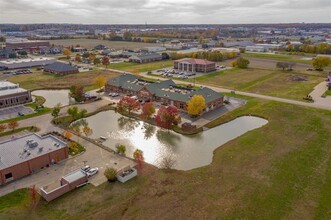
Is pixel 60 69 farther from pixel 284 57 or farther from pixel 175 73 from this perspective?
pixel 284 57

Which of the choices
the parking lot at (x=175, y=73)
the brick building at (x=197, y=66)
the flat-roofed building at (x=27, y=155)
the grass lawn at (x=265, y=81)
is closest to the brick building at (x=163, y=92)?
the grass lawn at (x=265, y=81)

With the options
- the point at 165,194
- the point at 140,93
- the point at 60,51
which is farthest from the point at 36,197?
the point at 60,51

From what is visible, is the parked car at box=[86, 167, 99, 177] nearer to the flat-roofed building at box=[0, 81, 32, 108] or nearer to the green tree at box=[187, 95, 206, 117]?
the green tree at box=[187, 95, 206, 117]

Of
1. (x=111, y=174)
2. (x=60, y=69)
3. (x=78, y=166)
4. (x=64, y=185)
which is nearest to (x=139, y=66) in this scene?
(x=60, y=69)

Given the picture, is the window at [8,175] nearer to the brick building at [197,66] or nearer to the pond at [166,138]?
the pond at [166,138]

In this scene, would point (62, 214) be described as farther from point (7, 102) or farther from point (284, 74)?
point (284, 74)

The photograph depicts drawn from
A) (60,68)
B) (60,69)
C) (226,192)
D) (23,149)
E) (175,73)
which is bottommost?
(226,192)
